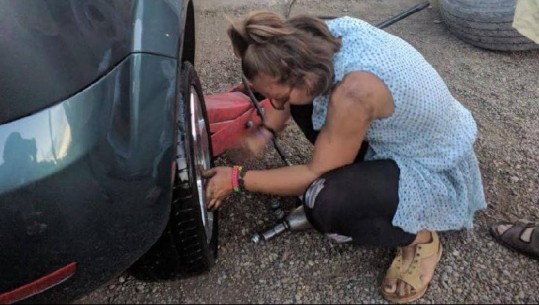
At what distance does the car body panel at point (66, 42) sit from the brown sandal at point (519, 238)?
1.37 m

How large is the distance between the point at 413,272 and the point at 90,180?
3.75 feet

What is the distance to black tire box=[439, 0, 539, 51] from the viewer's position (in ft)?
10.6

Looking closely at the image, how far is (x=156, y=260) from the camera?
1.70 meters

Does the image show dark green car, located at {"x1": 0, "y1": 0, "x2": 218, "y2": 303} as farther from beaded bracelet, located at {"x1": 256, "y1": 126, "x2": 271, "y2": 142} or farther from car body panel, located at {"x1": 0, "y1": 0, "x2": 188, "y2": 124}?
beaded bracelet, located at {"x1": 256, "y1": 126, "x2": 271, "y2": 142}

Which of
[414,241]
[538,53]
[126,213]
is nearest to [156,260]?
[126,213]

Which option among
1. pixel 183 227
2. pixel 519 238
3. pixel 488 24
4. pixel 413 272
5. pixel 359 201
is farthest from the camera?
pixel 488 24

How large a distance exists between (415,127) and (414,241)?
16.8 inches

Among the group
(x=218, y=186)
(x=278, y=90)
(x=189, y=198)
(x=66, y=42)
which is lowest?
(x=218, y=186)

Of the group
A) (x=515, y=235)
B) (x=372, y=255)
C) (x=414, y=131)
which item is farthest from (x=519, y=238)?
(x=414, y=131)

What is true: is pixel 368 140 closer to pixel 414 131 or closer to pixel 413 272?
pixel 414 131

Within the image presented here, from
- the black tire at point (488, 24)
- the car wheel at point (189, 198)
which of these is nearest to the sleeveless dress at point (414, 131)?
the car wheel at point (189, 198)

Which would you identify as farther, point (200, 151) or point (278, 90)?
point (200, 151)

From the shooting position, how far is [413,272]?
1.94 m

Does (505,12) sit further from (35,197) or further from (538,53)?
(35,197)
